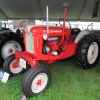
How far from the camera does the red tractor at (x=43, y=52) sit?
1.79 metres

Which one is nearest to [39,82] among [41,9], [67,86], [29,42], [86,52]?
[67,86]

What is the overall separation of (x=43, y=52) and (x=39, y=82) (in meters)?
0.55

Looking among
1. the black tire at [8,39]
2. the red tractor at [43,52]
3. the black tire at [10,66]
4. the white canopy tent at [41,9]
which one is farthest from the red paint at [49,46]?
the white canopy tent at [41,9]

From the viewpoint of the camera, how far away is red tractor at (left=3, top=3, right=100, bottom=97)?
179cm

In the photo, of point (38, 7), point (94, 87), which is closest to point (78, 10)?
point (38, 7)

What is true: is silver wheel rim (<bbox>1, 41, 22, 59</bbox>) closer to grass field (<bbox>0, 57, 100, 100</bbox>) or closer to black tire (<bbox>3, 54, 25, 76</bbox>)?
black tire (<bbox>3, 54, 25, 76</bbox>)

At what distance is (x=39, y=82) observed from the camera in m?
1.85

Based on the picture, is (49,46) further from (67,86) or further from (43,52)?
(67,86)

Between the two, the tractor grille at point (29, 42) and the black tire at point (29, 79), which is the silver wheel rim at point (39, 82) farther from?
the tractor grille at point (29, 42)

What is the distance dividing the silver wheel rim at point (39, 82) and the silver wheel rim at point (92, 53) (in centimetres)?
128

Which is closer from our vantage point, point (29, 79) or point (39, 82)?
point (29, 79)

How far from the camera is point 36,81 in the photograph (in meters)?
1.82

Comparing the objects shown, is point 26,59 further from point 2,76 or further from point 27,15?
point 27,15

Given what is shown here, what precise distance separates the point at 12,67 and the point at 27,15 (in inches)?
173
